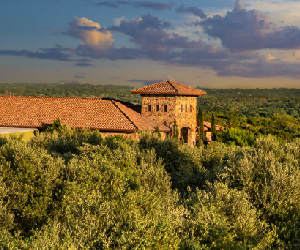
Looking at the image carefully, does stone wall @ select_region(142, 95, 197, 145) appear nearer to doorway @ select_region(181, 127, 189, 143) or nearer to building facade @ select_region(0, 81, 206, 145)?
building facade @ select_region(0, 81, 206, 145)

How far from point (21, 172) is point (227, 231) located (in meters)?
8.54

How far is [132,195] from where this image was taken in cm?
997

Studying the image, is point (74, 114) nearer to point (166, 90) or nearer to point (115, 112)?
point (115, 112)

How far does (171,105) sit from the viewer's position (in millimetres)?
32281

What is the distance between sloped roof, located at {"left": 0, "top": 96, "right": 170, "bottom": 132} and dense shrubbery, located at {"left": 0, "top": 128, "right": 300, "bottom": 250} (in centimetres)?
1199

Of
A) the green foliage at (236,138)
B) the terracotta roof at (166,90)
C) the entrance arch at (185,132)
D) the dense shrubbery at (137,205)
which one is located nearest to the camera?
the dense shrubbery at (137,205)

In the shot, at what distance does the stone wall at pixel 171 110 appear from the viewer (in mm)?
32312

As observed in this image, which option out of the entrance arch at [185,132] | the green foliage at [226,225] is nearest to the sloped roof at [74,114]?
the entrance arch at [185,132]

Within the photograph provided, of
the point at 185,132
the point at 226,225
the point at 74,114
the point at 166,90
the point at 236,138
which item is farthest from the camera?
the point at 236,138

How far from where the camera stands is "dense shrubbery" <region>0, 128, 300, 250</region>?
795cm

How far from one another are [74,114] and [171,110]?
9.23 metres

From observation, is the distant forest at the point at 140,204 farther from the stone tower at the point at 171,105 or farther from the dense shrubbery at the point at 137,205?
the stone tower at the point at 171,105

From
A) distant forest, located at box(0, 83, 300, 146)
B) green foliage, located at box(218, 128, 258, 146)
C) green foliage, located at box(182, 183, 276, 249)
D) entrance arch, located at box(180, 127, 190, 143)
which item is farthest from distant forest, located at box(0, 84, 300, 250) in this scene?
distant forest, located at box(0, 83, 300, 146)

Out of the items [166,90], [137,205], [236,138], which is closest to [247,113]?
[236,138]
